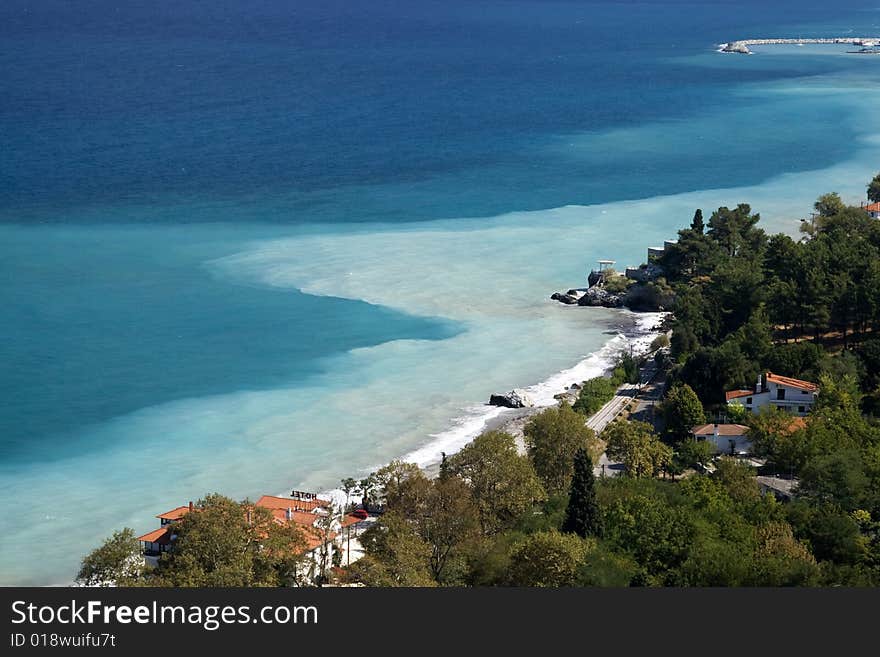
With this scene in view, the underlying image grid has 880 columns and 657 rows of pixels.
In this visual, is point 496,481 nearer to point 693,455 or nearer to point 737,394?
Result: point 693,455

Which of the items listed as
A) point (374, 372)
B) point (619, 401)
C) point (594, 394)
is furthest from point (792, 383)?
point (374, 372)

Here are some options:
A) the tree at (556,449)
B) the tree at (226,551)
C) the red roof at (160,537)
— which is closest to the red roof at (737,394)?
the tree at (556,449)

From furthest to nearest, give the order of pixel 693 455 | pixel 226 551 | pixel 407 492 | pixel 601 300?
pixel 601 300, pixel 693 455, pixel 407 492, pixel 226 551

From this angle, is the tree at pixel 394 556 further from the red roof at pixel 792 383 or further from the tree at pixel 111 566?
the red roof at pixel 792 383

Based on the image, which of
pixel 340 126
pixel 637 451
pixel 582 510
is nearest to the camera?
pixel 582 510

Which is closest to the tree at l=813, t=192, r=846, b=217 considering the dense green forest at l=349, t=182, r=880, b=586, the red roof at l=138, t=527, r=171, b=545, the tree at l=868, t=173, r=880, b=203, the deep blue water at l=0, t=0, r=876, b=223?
the tree at l=868, t=173, r=880, b=203

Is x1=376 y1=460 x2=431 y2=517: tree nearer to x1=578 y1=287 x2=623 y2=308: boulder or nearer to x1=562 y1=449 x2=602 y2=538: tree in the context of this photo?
x1=562 y1=449 x2=602 y2=538: tree
